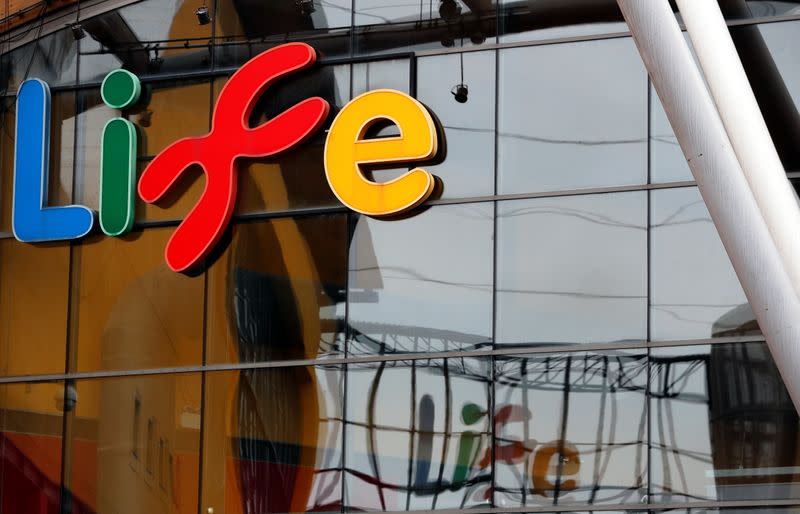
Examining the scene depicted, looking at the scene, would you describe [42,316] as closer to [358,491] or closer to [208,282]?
[208,282]

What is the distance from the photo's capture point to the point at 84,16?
21.6 m

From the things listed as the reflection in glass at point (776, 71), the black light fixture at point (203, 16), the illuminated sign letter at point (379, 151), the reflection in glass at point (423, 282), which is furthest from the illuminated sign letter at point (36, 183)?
the reflection in glass at point (776, 71)

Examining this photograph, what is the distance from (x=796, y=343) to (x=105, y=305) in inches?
407

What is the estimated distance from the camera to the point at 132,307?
794 inches

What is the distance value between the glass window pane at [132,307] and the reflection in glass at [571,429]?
14.8 ft

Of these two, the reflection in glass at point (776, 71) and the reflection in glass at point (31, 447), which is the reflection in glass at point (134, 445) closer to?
the reflection in glass at point (31, 447)

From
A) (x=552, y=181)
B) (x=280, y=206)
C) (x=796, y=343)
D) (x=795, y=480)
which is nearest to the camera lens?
(x=796, y=343)

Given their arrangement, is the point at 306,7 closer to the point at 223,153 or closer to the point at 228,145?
the point at 228,145

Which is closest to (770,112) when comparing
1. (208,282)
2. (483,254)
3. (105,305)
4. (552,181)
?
(552,181)

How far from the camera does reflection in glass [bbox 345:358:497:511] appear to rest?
1792 centimetres

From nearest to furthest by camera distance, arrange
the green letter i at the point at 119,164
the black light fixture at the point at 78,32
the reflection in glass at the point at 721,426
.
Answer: the reflection in glass at the point at 721,426 → the green letter i at the point at 119,164 → the black light fixture at the point at 78,32

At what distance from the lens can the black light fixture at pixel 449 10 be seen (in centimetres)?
1909


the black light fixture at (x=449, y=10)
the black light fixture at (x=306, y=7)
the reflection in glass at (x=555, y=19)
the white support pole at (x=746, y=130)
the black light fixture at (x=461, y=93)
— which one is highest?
the black light fixture at (x=306, y=7)

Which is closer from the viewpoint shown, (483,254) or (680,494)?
(680,494)
